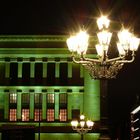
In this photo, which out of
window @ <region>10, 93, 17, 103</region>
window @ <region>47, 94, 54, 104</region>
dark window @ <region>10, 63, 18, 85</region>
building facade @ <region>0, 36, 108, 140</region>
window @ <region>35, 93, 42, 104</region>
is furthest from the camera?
dark window @ <region>10, 63, 18, 85</region>

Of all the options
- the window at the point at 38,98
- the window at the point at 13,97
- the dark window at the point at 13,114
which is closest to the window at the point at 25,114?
the dark window at the point at 13,114

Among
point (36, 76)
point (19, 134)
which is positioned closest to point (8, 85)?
point (36, 76)

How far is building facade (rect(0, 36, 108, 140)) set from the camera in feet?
178

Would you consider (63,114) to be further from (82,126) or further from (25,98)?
(82,126)

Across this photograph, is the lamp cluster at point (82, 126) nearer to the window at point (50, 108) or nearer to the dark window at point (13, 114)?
the window at point (50, 108)

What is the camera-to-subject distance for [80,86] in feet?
180

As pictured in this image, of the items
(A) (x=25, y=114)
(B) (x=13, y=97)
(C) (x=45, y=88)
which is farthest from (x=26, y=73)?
(A) (x=25, y=114)

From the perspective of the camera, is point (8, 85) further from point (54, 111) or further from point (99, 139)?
point (99, 139)

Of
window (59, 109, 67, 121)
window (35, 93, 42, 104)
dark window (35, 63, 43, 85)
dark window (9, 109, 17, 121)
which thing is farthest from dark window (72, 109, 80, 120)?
dark window (9, 109, 17, 121)

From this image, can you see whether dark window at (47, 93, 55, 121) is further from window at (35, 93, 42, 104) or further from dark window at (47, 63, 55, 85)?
dark window at (47, 63, 55, 85)

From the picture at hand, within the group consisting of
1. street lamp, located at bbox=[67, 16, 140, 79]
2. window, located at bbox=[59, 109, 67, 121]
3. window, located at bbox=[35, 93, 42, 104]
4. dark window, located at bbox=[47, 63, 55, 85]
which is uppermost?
dark window, located at bbox=[47, 63, 55, 85]

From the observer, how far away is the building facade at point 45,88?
54.3 m

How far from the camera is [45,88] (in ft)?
182

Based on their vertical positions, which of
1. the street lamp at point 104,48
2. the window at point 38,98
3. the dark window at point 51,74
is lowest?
the street lamp at point 104,48
